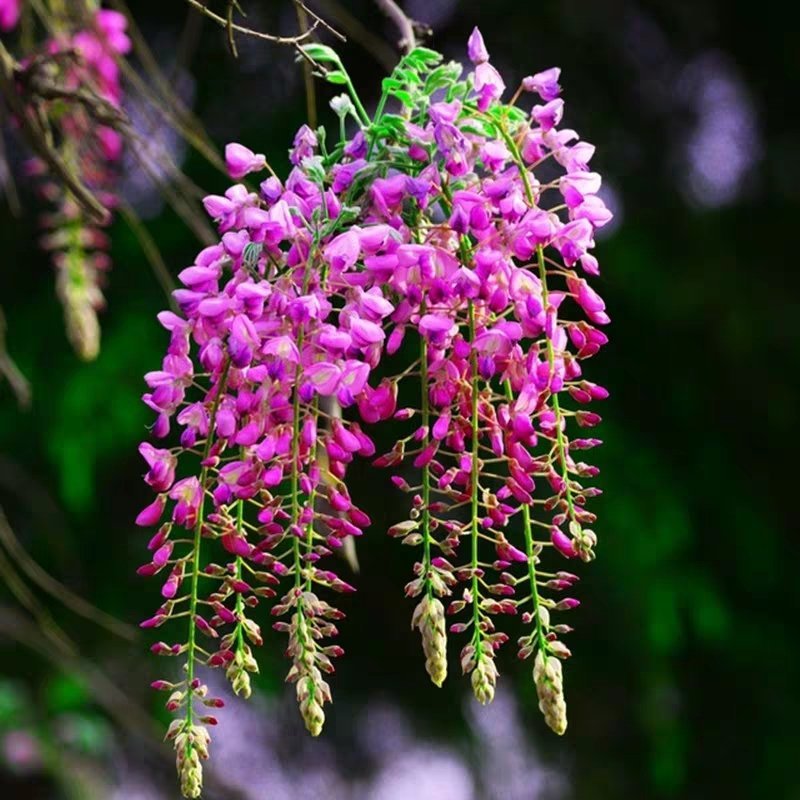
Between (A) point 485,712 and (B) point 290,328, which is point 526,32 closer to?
(A) point 485,712

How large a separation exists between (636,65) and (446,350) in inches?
93.9

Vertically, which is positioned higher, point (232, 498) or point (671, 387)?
point (232, 498)

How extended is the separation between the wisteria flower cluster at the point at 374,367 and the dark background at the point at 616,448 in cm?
192

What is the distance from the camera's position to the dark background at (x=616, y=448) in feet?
8.81

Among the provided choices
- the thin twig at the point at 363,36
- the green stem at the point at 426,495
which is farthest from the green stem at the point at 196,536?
the thin twig at the point at 363,36

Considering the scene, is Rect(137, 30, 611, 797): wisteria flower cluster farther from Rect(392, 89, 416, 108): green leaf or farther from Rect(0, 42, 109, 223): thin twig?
Rect(0, 42, 109, 223): thin twig

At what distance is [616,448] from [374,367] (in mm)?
2032

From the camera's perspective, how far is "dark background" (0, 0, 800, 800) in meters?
2.69

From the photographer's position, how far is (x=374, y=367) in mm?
711

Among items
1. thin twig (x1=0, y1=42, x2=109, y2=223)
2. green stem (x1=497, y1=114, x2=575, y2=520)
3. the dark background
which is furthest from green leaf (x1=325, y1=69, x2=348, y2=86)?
the dark background

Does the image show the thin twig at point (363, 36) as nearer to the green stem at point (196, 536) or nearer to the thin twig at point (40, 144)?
the thin twig at point (40, 144)

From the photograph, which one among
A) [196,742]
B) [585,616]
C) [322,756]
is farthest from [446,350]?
[322,756]

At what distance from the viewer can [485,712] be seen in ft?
9.81

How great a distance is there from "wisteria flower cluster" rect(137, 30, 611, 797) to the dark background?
1.92 m
